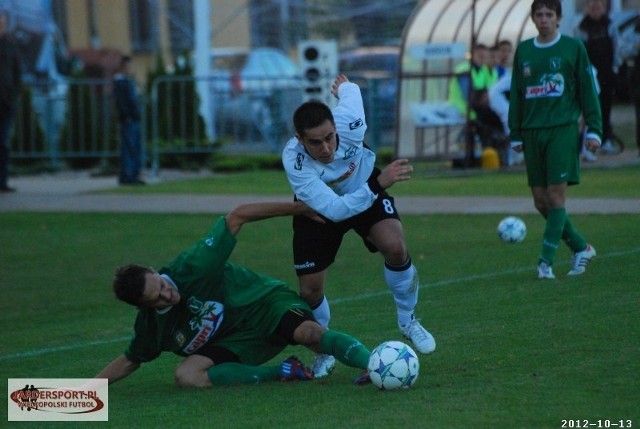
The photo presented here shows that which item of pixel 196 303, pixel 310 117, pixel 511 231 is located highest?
pixel 310 117

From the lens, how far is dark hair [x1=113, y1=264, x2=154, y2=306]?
6.96m

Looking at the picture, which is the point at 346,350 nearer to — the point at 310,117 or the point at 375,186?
the point at 375,186

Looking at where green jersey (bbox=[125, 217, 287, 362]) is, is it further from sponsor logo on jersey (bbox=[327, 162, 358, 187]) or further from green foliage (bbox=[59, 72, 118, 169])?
green foliage (bbox=[59, 72, 118, 169])

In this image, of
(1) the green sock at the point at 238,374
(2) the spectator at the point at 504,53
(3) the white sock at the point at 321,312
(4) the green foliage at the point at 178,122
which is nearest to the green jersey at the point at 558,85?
(3) the white sock at the point at 321,312

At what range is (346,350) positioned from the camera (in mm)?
7039

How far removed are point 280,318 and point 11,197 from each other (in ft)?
43.0

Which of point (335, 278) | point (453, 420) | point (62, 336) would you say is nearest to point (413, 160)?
point (335, 278)

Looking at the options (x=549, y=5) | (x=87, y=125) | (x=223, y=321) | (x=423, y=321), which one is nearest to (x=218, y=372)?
(x=223, y=321)

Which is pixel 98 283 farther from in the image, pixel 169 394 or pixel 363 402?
pixel 363 402

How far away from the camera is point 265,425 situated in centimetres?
629

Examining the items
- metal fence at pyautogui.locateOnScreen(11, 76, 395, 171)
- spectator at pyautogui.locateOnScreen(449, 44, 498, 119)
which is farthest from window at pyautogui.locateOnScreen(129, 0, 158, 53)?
spectator at pyautogui.locateOnScreen(449, 44, 498, 119)

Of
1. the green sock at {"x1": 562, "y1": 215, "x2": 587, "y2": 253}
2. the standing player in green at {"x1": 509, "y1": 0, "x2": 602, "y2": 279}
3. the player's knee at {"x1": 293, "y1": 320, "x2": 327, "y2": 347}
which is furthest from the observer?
the green sock at {"x1": 562, "y1": 215, "x2": 587, "y2": 253}

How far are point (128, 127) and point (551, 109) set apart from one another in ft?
39.9

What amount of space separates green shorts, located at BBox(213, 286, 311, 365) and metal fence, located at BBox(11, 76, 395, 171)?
53.5 feet
